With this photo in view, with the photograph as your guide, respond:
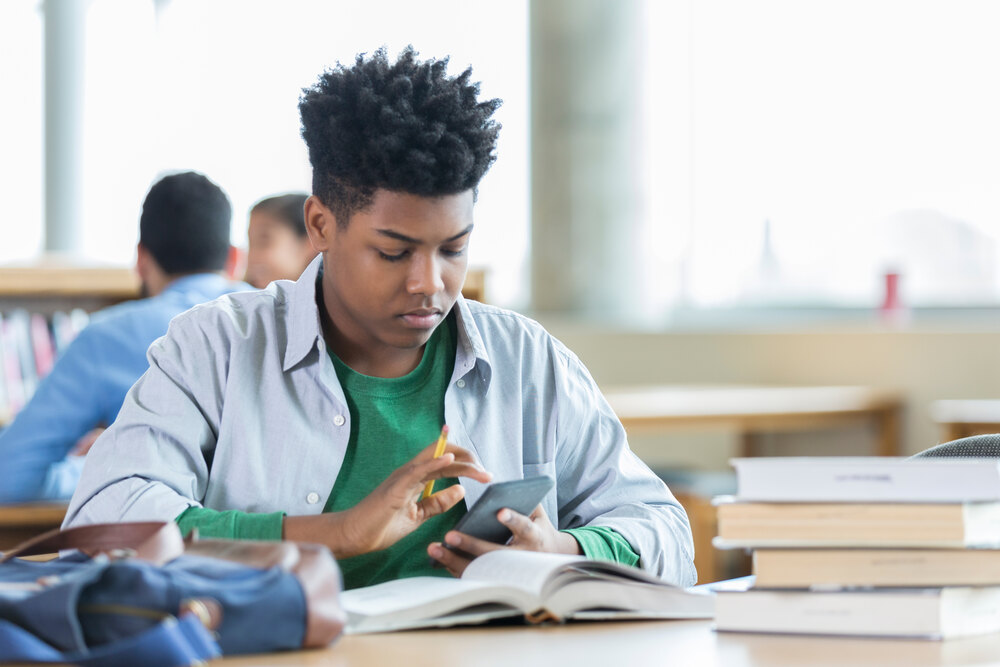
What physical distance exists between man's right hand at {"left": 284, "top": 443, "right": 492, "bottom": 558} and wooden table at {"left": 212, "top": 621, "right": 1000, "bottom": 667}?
18cm

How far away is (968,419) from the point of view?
325 cm

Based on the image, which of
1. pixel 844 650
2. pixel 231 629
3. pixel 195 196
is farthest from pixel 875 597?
pixel 195 196

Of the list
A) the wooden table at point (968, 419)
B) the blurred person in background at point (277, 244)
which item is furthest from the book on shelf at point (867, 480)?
the wooden table at point (968, 419)

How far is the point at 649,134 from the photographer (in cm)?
481

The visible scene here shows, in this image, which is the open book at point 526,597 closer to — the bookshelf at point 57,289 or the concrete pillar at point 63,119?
the bookshelf at point 57,289

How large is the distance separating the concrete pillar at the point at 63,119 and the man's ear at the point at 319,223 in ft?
14.8

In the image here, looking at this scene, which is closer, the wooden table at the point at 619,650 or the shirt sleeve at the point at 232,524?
the wooden table at the point at 619,650

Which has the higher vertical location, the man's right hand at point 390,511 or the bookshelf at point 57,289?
the bookshelf at point 57,289

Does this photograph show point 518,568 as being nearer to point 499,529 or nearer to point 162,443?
point 499,529

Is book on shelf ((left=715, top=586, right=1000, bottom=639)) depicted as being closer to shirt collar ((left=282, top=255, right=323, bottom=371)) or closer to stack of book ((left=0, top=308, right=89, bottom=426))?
shirt collar ((left=282, top=255, right=323, bottom=371))

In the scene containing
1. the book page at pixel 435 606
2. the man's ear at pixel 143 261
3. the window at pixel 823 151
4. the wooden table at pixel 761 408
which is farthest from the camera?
the window at pixel 823 151

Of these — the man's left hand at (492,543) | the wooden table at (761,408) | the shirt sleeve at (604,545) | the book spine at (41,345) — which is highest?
the book spine at (41,345)

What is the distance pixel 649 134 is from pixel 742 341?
0.92 m

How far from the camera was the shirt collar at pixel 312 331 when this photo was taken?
149 centimetres
